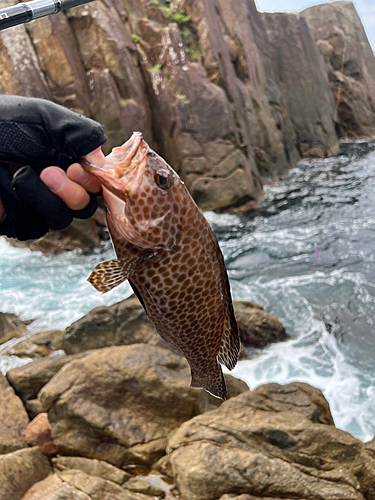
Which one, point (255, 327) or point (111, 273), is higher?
point (111, 273)

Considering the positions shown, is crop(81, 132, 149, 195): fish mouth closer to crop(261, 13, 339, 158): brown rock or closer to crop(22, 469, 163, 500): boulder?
crop(22, 469, 163, 500): boulder

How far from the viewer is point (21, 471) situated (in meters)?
3.26

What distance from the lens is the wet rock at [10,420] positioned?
373 cm

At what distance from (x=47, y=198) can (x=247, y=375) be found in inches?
169

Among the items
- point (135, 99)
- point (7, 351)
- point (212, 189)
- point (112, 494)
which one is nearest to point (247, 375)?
point (112, 494)

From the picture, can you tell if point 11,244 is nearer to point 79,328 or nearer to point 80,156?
point 79,328

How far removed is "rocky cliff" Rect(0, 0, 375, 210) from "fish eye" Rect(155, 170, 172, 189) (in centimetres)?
818

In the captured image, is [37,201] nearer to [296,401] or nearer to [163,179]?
[163,179]

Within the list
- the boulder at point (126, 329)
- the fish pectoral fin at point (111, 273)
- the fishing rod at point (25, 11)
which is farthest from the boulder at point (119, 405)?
the fishing rod at point (25, 11)

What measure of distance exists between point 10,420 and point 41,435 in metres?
0.42

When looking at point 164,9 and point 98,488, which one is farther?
point 164,9

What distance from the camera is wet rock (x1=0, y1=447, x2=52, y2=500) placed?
3.06m

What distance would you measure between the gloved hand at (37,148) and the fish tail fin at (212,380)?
3.59 feet

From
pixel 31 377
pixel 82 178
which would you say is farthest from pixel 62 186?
pixel 31 377
